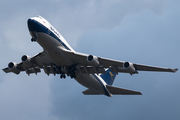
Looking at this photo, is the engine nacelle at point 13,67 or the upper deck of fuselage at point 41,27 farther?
the engine nacelle at point 13,67

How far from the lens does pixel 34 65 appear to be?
41781 millimetres

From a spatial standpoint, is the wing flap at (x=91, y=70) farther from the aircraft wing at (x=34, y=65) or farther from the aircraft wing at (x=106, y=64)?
the aircraft wing at (x=34, y=65)

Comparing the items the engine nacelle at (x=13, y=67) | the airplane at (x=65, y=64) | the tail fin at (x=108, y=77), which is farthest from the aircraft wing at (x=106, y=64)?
the engine nacelle at (x=13, y=67)

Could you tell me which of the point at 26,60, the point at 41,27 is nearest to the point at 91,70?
the point at 26,60

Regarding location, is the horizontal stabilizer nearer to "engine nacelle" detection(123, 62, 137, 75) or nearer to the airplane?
the airplane

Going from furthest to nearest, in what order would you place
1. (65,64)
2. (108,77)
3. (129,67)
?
(108,77) → (65,64) → (129,67)

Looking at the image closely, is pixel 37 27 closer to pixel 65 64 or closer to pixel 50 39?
pixel 50 39

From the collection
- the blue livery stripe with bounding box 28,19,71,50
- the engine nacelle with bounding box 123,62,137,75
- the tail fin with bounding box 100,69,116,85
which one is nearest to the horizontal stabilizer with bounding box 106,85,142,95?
the tail fin with bounding box 100,69,116,85

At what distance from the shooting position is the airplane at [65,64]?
116 feet

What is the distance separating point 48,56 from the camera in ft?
128

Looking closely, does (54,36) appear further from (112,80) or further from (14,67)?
(112,80)

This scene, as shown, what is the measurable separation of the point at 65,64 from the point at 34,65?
18.1 feet

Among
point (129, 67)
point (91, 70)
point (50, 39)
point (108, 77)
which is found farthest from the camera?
point (108, 77)

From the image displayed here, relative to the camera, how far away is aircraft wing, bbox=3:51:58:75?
4011cm
